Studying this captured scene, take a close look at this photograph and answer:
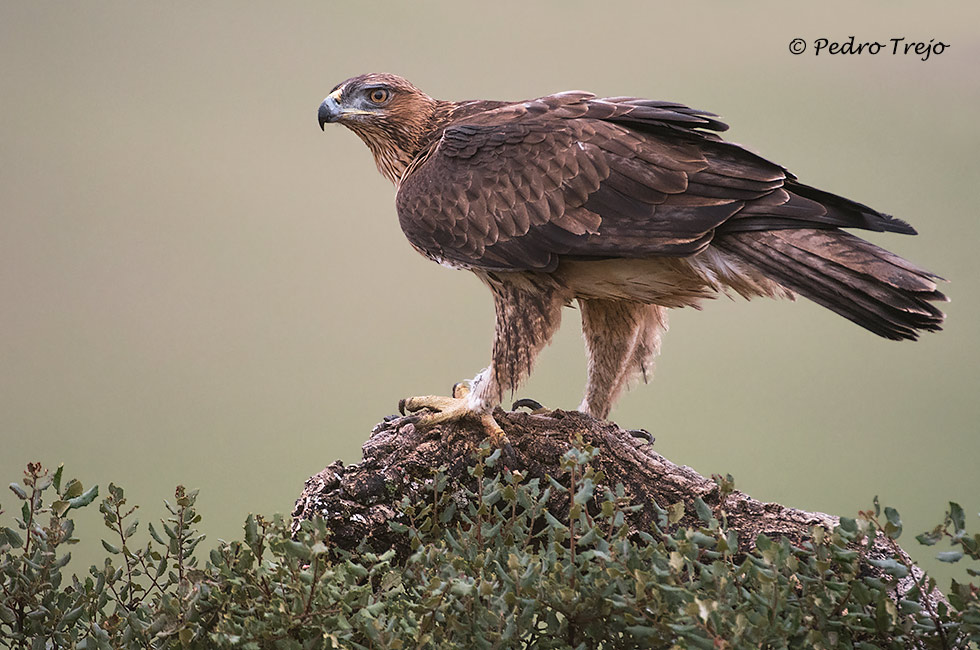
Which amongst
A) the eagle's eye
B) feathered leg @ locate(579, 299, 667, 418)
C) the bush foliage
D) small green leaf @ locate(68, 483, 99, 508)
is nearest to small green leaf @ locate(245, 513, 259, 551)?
the bush foliage

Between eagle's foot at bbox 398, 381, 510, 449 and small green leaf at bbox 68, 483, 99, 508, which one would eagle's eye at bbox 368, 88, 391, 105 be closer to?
eagle's foot at bbox 398, 381, 510, 449

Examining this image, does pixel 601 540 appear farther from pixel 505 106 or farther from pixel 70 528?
pixel 505 106

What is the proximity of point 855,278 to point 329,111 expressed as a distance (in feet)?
5.84

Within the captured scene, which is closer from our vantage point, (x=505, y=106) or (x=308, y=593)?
(x=308, y=593)

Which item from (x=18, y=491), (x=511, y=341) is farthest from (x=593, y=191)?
(x=18, y=491)

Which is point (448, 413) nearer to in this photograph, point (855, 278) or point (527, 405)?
point (527, 405)

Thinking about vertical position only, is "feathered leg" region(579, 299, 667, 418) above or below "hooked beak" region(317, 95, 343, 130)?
below

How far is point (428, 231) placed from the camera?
298cm

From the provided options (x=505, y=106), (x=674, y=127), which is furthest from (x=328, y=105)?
(x=674, y=127)

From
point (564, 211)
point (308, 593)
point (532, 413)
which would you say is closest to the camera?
point (308, 593)

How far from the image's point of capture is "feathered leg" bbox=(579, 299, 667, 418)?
10.9 ft

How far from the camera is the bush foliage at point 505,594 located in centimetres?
185

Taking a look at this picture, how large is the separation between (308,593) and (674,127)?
5.84 ft

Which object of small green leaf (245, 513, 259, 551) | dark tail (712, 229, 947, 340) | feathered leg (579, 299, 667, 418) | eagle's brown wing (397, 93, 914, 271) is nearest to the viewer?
small green leaf (245, 513, 259, 551)
